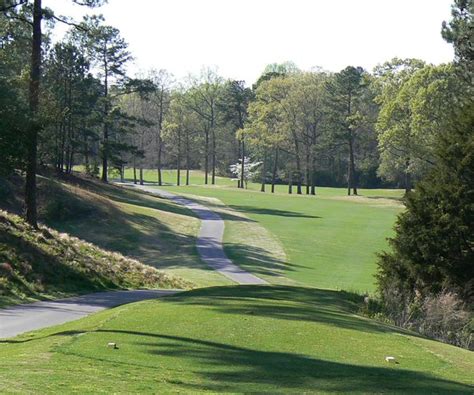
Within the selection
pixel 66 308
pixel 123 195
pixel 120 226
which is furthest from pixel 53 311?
pixel 123 195

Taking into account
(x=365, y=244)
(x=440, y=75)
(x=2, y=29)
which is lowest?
(x=365, y=244)

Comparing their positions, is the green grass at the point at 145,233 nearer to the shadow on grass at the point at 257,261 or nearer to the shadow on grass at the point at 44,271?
the shadow on grass at the point at 257,261

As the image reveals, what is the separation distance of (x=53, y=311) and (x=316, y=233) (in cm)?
4136

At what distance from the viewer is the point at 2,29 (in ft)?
91.7

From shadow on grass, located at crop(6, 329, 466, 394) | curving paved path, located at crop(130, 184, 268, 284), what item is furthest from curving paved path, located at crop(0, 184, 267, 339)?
shadow on grass, located at crop(6, 329, 466, 394)

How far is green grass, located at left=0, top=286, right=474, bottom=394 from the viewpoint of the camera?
8.90 meters

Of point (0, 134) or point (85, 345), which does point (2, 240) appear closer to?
point (0, 134)

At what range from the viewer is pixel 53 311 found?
62.7ft

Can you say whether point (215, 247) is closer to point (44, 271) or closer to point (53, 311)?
point (44, 271)

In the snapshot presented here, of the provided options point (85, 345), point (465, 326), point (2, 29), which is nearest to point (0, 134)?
point (2, 29)

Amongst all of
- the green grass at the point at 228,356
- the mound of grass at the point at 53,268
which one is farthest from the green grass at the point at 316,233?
the green grass at the point at 228,356

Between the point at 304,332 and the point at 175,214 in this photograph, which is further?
the point at 175,214

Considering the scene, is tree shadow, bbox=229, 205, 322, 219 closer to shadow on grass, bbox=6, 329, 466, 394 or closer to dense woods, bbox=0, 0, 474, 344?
dense woods, bbox=0, 0, 474, 344

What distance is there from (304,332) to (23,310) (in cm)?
883
